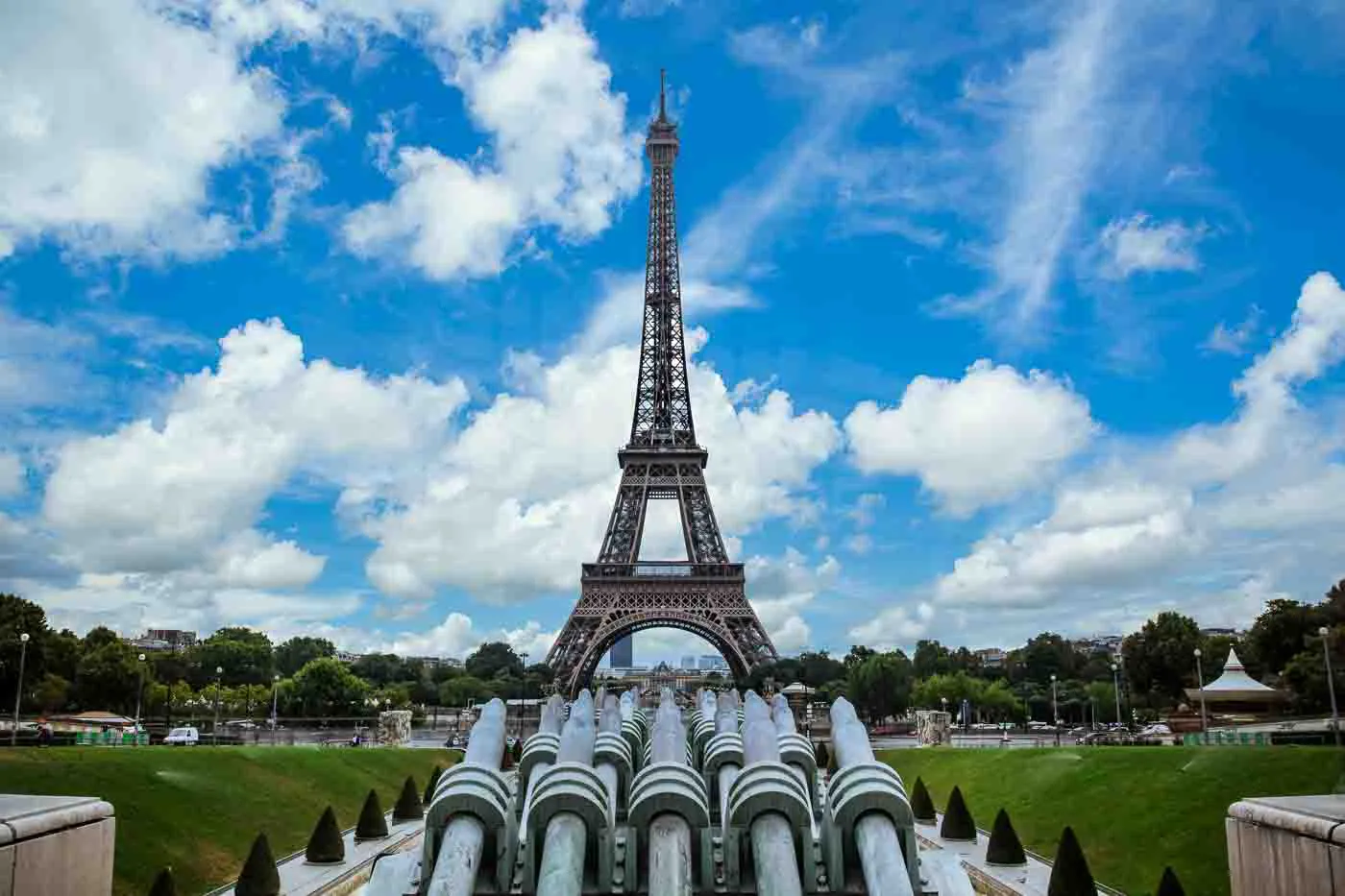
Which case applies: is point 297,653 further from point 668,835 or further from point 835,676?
point 668,835

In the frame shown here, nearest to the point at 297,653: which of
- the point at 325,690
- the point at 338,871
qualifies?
the point at 325,690

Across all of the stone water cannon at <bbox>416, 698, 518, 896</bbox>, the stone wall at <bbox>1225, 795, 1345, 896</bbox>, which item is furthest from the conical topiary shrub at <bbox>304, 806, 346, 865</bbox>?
the stone wall at <bbox>1225, 795, 1345, 896</bbox>

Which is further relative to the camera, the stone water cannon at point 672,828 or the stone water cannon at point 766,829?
the stone water cannon at point 766,829

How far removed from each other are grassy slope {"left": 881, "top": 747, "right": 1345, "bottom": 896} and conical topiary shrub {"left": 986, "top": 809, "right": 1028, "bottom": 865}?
1.62 m

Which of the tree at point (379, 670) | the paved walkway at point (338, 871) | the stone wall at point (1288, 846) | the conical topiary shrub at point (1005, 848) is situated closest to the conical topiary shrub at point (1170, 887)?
the conical topiary shrub at point (1005, 848)

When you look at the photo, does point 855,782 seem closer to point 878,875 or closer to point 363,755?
point 878,875

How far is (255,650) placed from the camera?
115750mm

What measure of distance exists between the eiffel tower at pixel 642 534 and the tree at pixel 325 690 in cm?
1730

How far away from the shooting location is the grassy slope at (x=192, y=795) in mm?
23297

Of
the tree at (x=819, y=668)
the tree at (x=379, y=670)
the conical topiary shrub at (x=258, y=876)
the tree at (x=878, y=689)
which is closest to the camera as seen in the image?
the conical topiary shrub at (x=258, y=876)

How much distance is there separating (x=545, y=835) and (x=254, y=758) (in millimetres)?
28652

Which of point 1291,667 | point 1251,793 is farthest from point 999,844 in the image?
point 1291,667

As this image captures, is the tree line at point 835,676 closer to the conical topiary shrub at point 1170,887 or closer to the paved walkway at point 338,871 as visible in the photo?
the paved walkway at point 338,871

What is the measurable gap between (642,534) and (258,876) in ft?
199
